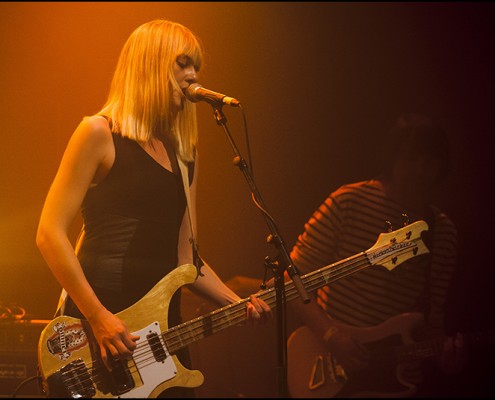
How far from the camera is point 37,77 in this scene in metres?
3.60

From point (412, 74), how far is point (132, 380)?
275 cm

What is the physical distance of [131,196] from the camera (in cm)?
234

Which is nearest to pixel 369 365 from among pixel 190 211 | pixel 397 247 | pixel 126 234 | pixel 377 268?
pixel 377 268

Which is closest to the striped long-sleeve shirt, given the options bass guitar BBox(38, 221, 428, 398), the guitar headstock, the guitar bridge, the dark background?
the dark background

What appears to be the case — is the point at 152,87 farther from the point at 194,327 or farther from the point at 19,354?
the point at 19,354

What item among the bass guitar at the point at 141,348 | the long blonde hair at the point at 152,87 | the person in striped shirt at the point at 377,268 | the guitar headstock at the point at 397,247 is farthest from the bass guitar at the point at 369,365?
the long blonde hair at the point at 152,87

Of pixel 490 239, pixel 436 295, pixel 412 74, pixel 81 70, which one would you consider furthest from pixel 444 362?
pixel 81 70

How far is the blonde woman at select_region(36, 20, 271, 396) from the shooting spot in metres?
2.13

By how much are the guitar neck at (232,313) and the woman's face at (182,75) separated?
0.82 m

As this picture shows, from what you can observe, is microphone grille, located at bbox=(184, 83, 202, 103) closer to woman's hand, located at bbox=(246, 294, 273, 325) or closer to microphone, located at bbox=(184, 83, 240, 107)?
microphone, located at bbox=(184, 83, 240, 107)

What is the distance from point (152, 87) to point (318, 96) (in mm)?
1758

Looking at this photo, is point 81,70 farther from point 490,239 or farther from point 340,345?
point 490,239

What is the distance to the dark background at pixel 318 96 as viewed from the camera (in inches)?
153

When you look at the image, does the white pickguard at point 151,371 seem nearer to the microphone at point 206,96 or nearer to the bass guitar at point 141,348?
the bass guitar at point 141,348
